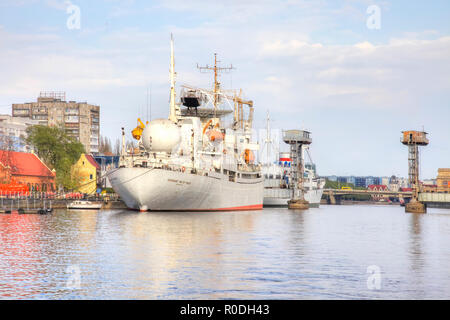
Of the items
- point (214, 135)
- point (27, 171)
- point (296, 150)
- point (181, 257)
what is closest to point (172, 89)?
point (214, 135)

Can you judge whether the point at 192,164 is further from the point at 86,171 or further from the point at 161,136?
the point at 86,171

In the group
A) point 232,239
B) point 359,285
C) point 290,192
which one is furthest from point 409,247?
point 290,192

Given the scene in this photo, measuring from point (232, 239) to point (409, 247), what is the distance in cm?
1503

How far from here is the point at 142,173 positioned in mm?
95875

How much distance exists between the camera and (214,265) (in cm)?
3822

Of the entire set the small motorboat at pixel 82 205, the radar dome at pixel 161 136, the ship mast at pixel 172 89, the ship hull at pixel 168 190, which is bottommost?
the small motorboat at pixel 82 205

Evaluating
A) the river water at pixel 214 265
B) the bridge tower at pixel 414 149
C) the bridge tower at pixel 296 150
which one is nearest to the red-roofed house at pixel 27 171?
the bridge tower at pixel 296 150

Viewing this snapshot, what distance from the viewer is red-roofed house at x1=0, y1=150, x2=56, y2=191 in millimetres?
135125

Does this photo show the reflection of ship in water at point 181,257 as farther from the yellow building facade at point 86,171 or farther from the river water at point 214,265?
the yellow building facade at point 86,171

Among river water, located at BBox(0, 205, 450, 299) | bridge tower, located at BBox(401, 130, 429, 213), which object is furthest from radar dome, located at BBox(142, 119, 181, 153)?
bridge tower, located at BBox(401, 130, 429, 213)

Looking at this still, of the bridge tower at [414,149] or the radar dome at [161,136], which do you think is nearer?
the radar dome at [161,136]

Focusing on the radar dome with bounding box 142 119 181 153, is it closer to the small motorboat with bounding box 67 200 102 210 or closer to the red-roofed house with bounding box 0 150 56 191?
the small motorboat with bounding box 67 200 102 210

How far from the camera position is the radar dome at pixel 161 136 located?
106 meters
